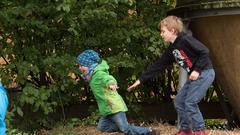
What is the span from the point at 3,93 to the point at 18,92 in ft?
15.2

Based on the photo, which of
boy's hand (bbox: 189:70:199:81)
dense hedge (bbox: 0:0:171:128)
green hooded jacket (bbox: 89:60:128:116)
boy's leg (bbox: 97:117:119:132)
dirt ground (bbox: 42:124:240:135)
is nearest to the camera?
boy's hand (bbox: 189:70:199:81)

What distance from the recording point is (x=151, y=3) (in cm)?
831

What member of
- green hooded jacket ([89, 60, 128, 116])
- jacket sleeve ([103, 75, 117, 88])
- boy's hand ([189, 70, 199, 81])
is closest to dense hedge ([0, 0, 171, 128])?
green hooded jacket ([89, 60, 128, 116])

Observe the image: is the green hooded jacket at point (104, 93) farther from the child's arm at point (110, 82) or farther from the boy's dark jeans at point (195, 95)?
the boy's dark jeans at point (195, 95)

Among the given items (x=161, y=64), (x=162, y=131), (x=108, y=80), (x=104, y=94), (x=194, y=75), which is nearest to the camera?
(x=194, y=75)

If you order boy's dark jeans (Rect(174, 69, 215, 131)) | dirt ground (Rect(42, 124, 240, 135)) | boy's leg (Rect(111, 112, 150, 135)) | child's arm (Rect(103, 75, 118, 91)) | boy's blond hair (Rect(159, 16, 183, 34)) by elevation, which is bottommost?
dirt ground (Rect(42, 124, 240, 135))

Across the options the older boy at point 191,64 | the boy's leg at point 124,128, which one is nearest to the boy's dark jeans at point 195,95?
the older boy at point 191,64

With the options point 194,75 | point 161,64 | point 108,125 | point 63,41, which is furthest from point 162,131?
point 63,41

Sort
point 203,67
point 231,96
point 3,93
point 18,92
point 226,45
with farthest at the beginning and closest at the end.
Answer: point 18,92
point 231,96
point 226,45
point 203,67
point 3,93

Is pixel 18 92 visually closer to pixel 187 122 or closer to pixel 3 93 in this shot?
pixel 187 122

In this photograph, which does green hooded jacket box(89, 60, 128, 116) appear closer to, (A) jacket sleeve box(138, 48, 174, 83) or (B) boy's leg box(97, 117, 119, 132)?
(B) boy's leg box(97, 117, 119, 132)

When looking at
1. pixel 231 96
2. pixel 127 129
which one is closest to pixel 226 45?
pixel 231 96

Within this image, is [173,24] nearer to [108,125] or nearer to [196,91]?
[196,91]

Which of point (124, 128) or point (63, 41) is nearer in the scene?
point (124, 128)
